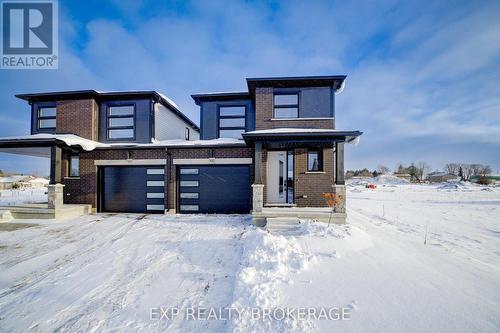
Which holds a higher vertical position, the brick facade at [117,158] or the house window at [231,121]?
the house window at [231,121]

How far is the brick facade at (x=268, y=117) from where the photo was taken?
32.2 feet

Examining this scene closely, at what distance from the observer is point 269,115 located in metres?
9.95

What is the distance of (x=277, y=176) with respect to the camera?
33.4ft

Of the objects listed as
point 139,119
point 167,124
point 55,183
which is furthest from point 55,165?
point 167,124

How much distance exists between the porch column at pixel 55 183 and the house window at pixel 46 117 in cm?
374

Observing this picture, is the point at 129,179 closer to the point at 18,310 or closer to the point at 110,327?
the point at 18,310

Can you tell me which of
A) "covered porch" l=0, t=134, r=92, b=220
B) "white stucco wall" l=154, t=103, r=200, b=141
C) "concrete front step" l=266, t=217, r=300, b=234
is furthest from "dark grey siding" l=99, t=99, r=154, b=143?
"concrete front step" l=266, t=217, r=300, b=234

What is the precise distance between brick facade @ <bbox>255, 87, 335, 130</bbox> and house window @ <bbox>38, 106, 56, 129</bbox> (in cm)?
1235

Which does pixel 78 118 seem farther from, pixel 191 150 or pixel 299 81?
pixel 299 81

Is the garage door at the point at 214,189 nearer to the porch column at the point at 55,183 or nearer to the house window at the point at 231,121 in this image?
the house window at the point at 231,121

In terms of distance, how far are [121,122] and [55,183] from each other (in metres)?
4.54

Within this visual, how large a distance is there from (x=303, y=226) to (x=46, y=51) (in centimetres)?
1501

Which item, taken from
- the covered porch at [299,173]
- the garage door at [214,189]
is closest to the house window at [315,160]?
the covered porch at [299,173]

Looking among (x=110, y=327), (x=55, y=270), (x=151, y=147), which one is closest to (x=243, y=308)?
(x=110, y=327)
